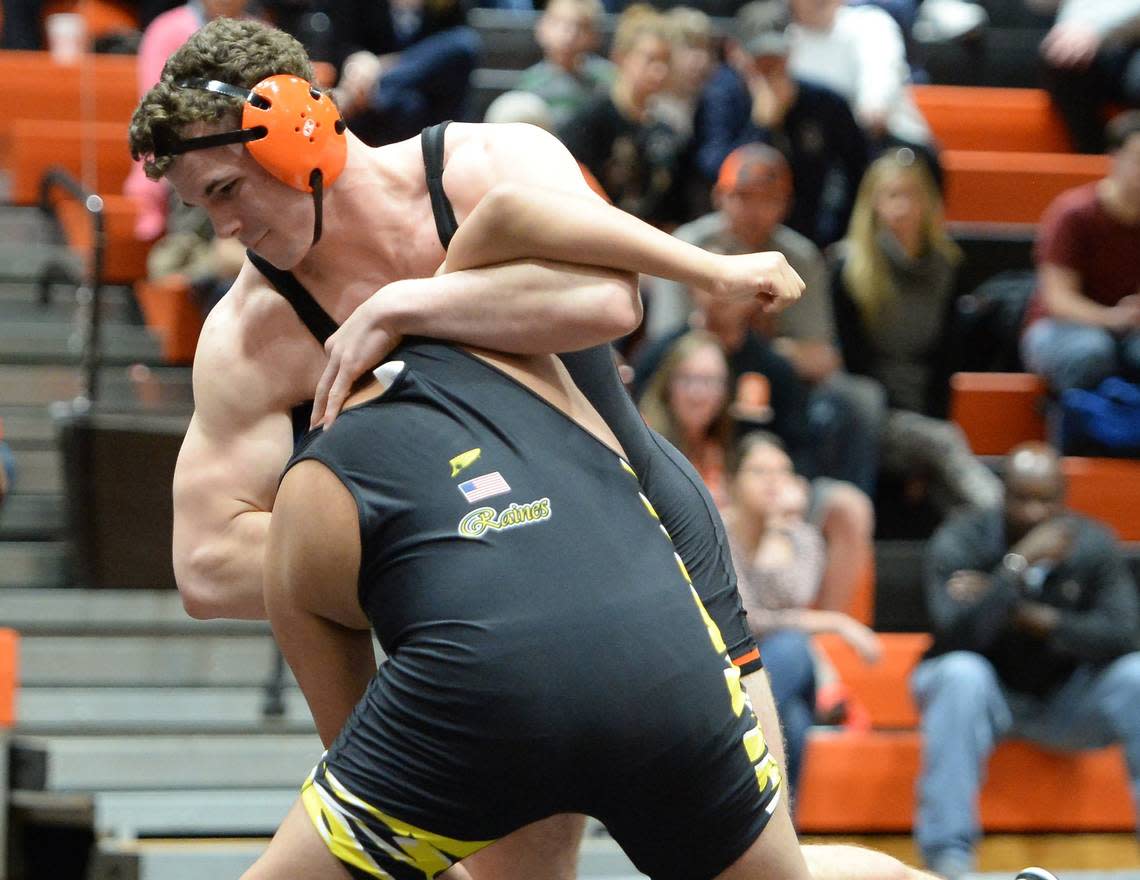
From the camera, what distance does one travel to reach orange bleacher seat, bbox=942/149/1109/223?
822 centimetres

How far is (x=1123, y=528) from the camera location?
683 cm

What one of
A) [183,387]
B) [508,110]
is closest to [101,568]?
[183,387]

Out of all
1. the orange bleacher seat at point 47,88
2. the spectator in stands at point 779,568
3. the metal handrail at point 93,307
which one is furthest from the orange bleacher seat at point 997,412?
the orange bleacher seat at point 47,88

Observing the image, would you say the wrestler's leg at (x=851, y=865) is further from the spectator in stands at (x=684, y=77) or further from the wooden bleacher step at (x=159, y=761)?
the spectator in stands at (x=684, y=77)

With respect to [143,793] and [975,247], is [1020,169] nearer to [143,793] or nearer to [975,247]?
[975,247]

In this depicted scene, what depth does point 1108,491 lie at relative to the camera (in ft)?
22.2

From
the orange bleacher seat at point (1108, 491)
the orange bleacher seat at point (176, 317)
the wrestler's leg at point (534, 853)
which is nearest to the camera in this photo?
the wrestler's leg at point (534, 853)

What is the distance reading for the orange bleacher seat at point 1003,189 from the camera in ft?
27.0

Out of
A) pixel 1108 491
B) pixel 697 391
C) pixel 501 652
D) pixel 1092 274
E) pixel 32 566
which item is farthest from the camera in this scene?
pixel 1092 274

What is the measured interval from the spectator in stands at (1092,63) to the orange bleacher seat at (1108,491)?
2239 millimetres

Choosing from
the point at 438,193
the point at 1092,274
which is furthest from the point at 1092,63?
the point at 438,193

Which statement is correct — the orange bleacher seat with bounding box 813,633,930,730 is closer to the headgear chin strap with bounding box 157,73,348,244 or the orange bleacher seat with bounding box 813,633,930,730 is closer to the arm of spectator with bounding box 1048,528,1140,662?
the arm of spectator with bounding box 1048,528,1140,662

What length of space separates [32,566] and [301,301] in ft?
10.8

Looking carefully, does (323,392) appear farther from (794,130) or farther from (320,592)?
(794,130)
